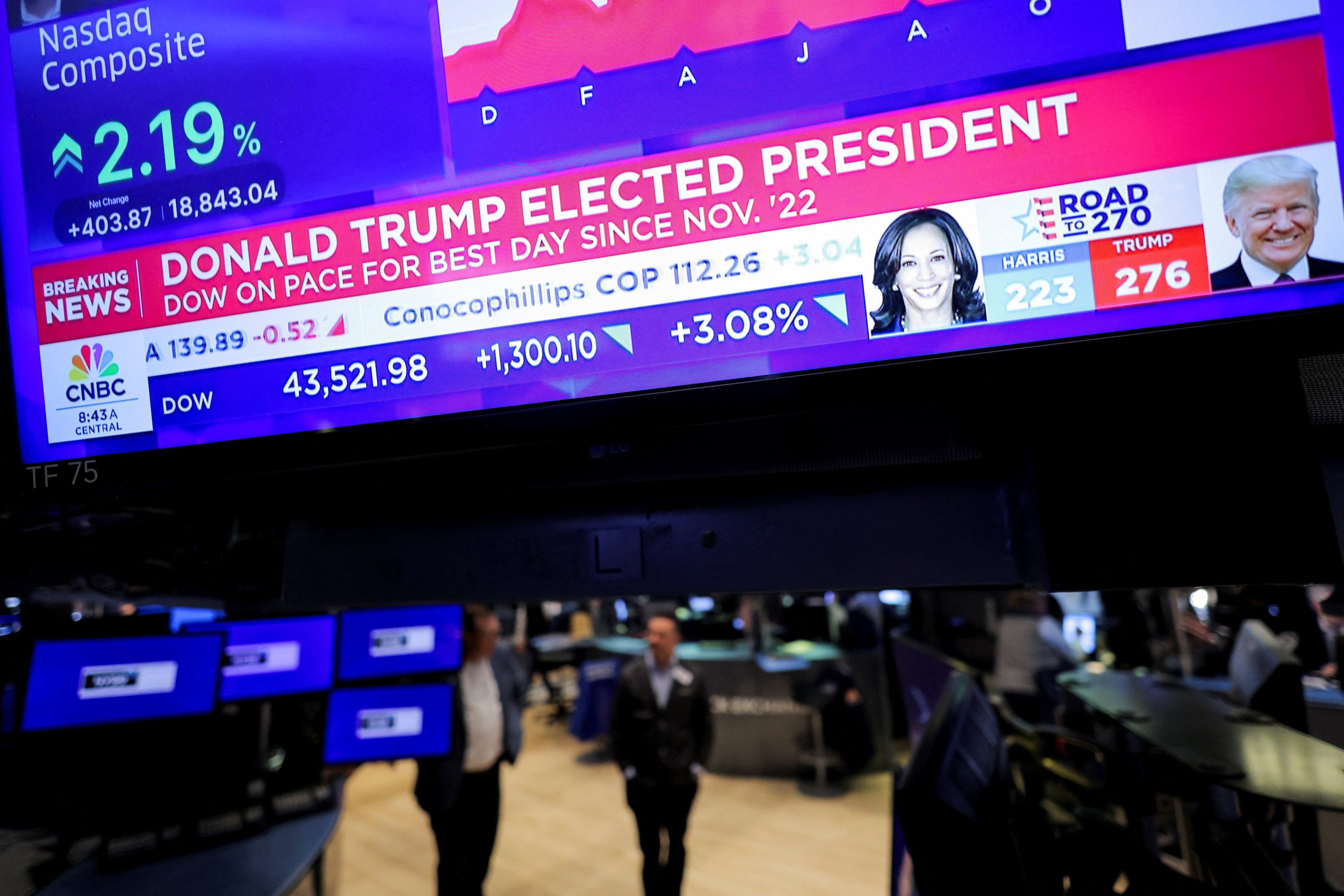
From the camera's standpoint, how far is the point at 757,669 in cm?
662

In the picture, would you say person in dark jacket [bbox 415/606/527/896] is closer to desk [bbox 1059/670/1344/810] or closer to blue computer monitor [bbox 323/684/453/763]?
blue computer monitor [bbox 323/684/453/763]

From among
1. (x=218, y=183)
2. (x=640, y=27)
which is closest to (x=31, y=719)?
(x=218, y=183)

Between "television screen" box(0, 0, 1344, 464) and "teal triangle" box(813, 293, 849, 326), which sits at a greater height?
"television screen" box(0, 0, 1344, 464)

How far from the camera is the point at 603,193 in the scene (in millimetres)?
742

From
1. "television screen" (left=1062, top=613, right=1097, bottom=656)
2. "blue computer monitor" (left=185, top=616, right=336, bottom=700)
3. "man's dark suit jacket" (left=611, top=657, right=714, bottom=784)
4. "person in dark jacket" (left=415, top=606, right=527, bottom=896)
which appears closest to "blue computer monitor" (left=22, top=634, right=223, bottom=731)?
"blue computer monitor" (left=185, top=616, right=336, bottom=700)

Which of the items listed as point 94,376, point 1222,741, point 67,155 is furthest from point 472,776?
point 67,155

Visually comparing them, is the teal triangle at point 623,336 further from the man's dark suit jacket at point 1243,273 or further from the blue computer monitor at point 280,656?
the blue computer monitor at point 280,656

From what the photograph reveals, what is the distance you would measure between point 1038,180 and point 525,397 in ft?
1.69

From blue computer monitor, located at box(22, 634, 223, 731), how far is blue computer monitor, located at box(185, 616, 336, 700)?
18.2 inches

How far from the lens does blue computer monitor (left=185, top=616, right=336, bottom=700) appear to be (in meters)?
3.66

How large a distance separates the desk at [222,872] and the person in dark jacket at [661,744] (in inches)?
71.7

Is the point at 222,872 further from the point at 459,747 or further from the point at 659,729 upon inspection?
the point at 659,729

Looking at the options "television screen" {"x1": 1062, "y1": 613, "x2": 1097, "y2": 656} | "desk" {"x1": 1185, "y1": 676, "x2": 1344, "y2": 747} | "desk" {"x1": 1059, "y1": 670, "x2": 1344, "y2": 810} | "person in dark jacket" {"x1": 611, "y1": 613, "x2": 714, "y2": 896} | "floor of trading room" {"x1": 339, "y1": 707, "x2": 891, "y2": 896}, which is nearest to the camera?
"desk" {"x1": 1059, "y1": 670, "x2": 1344, "y2": 810}

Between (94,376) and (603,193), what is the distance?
0.62 metres
